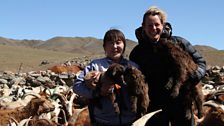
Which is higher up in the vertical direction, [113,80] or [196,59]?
[196,59]

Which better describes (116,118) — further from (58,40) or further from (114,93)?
(58,40)

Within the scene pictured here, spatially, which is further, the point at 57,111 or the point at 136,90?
the point at 57,111

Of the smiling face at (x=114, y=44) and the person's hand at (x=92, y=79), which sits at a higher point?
the smiling face at (x=114, y=44)

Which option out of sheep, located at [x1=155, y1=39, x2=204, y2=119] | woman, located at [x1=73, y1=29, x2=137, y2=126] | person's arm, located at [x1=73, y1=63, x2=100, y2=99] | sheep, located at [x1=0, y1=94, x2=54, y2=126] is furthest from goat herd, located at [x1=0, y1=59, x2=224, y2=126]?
person's arm, located at [x1=73, y1=63, x2=100, y2=99]

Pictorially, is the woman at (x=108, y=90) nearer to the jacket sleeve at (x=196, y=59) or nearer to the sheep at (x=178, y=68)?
the sheep at (x=178, y=68)

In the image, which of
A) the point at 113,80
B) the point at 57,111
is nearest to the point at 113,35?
the point at 113,80

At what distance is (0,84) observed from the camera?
862 inches

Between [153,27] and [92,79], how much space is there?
34.0 inches

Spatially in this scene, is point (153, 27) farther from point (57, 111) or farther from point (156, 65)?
point (57, 111)

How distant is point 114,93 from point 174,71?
27.7 inches

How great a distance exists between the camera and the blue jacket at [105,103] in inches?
183

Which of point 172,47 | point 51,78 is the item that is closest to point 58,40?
point 51,78

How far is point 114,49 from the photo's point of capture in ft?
15.5

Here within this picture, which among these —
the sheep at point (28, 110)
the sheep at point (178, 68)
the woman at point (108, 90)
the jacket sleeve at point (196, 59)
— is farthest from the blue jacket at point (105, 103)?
the sheep at point (28, 110)
